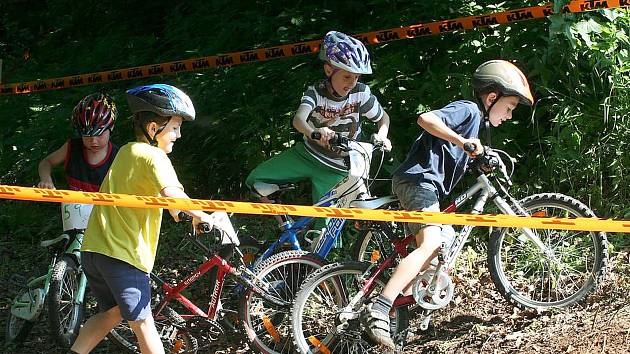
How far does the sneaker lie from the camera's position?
18.5 feet

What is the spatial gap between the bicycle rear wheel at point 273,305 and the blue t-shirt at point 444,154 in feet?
2.56

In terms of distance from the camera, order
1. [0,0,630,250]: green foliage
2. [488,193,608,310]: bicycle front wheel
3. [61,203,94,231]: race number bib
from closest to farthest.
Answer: [488,193,608,310]: bicycle front wheel
[61,203,94,231]: race number bib
[0,0,630,250]: green foliage

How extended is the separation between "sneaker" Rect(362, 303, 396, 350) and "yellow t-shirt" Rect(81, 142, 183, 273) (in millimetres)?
1253

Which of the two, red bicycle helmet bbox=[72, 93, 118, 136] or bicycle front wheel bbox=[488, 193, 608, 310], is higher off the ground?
red bicycle helmet bbox=[72, 93, 118, 136]

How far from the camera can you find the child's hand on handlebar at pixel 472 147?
570 cm

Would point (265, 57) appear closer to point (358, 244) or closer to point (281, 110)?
point (281, 110)

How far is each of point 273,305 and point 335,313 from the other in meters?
0.37

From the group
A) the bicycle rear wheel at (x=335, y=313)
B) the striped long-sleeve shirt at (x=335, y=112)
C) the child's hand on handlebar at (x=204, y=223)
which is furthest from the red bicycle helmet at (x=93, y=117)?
the bicycle rear wheel at (x=335, y=313)

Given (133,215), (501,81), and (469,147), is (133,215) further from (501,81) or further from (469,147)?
(501,81)

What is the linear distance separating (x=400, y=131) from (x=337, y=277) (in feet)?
7.36

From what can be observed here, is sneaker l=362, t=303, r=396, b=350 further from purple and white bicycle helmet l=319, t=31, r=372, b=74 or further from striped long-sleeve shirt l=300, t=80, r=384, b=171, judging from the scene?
purple and white bicycle helmet l=319, t=31, r=372, b=74

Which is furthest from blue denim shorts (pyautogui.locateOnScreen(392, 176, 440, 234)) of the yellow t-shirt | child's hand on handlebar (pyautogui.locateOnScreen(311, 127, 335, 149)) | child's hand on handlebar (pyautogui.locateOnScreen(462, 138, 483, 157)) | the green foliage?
the green foliage

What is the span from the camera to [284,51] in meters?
8.88

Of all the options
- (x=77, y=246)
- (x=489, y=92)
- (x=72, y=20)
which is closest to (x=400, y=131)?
(x=489, y=92)
